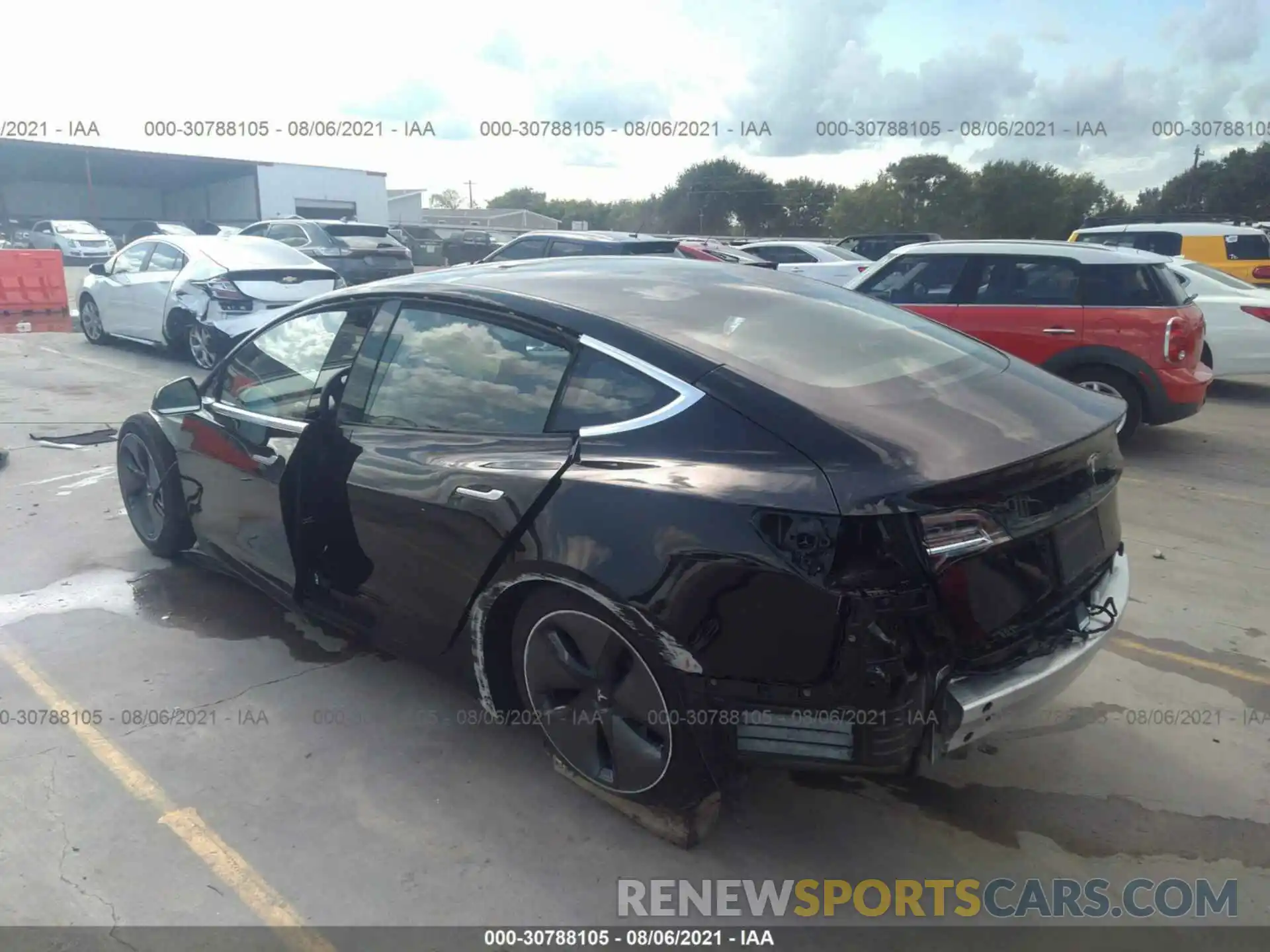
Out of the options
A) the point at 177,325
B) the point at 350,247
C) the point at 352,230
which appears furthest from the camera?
the point at 352,230

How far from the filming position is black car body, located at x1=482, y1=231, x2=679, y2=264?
456 inches

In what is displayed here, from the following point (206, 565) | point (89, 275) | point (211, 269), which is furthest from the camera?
point (89, 275)

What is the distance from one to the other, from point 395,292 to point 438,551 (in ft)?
3.51

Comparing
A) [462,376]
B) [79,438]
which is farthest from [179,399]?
[79,438]

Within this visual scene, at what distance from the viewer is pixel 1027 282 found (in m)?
7.59

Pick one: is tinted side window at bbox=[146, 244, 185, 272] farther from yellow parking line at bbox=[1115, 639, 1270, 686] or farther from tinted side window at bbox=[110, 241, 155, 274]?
yellow parking line at bbox=[1115, 639, 1270, 686]

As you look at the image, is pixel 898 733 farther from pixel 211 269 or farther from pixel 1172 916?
pixel 211 269

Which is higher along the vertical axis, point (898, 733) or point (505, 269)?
point (505, 269)

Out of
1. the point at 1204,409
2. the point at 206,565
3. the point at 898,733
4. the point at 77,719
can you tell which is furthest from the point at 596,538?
the point at 1204,409

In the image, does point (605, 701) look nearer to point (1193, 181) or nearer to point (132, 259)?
point (132, 259)

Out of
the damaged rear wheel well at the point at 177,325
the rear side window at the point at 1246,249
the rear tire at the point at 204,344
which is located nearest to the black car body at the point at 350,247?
the damaged rear wheel well at the point at 177,325

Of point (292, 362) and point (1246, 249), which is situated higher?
point (1246, 249)

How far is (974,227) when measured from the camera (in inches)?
1577

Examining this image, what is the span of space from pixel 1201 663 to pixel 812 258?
13.1 meters
